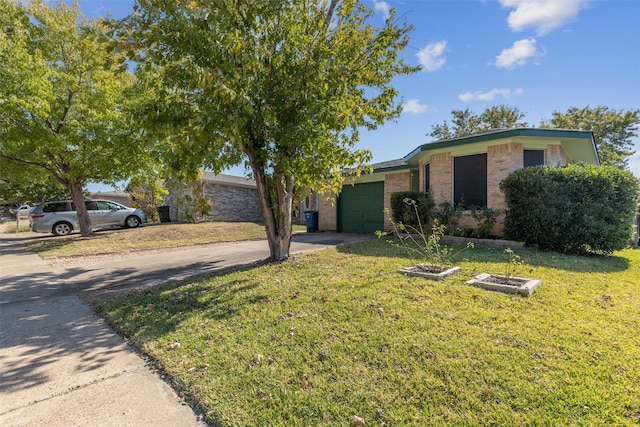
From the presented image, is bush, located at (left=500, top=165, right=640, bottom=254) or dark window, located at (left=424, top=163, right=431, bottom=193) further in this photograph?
dark window, located at (left=424, top=163, right=431, bottom=193)

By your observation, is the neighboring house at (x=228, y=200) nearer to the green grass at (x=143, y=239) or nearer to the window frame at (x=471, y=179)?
the green grass at (x=143, y=239)

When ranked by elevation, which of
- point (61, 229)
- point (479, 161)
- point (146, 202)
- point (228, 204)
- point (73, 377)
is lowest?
point (73, 377)

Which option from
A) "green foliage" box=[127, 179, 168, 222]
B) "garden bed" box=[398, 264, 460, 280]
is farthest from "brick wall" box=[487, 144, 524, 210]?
"green foliage" box=[127, 179, 168, 222]

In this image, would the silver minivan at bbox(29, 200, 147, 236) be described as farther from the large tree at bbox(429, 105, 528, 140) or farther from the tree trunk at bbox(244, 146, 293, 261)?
the large tree at bbox(429, 105, 528, 140)

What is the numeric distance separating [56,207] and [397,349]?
17386mm

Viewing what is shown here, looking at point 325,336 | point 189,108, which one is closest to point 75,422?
point 325,336

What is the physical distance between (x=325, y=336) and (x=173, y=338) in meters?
1.71

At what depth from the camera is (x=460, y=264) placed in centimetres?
630

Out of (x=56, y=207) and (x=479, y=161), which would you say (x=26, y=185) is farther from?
(x=479, y=161)

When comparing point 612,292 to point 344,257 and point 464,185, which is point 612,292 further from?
point 464,185

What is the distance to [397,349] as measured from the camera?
293 centimetres

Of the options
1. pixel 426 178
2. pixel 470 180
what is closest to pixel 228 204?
pixel 426 178

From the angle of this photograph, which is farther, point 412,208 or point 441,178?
point 412,208

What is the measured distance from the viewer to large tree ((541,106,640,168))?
24.3 meters
